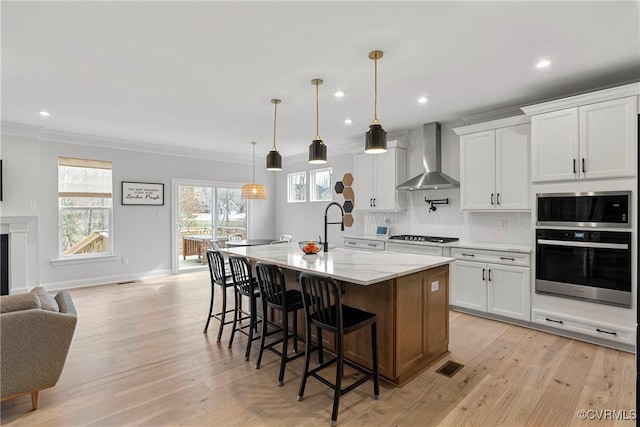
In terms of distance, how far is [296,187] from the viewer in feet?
25.6

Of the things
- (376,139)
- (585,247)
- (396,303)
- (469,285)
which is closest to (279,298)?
(396,303)

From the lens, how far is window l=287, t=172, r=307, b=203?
7535mm

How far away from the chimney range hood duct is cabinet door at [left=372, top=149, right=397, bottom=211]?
270 mm

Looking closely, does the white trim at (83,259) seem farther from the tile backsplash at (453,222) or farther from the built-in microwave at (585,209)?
the built-in microwave at (585,209)

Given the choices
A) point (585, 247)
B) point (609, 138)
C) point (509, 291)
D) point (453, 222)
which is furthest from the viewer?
point (453, 222)

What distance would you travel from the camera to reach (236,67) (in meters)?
2.98

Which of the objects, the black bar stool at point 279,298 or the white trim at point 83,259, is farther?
the white trim at point 83,259

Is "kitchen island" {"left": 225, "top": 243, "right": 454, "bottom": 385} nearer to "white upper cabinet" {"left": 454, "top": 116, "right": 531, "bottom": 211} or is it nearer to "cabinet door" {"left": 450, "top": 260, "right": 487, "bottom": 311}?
"cabinet door" {"left": 450, "top": 260, "right": 487, "bottom": 311}

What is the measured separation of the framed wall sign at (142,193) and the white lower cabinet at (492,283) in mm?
5456

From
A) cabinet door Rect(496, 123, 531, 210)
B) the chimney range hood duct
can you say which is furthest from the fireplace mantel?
cabinet door Rect(496, 123, 531, 210)

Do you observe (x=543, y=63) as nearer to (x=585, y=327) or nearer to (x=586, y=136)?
(x=586, y=136)

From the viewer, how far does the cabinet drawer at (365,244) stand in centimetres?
499

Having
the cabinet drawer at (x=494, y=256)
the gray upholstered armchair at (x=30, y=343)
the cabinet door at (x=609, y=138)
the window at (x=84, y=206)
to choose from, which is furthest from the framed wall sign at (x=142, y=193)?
the cabinet door at (x=609, y=138)

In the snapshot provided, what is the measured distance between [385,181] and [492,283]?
2216 millimetres
